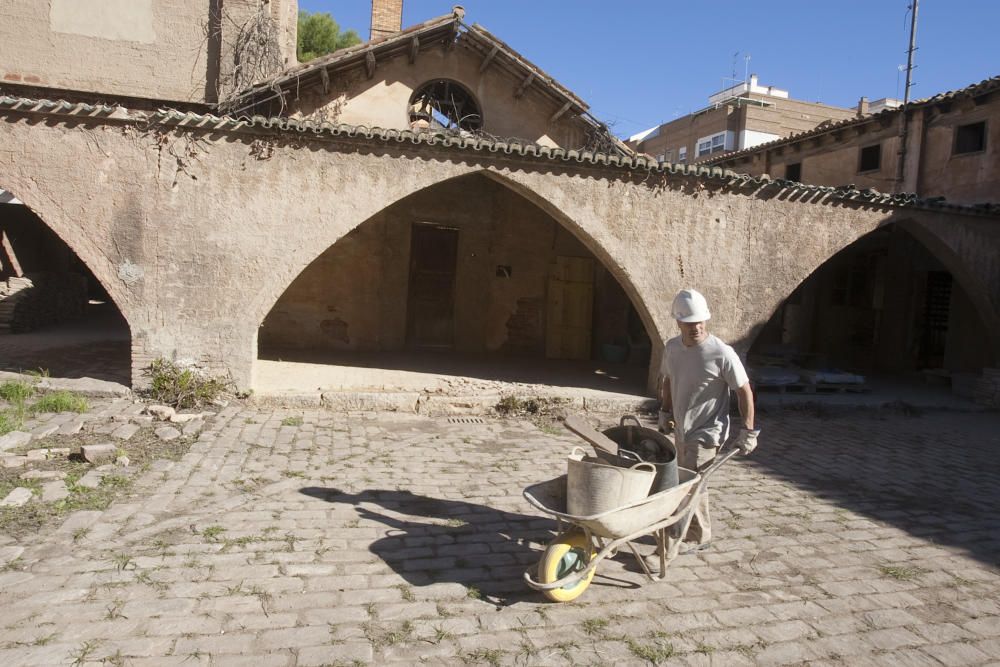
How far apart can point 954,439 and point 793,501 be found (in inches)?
185

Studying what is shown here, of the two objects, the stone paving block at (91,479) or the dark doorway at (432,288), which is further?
the dark doorway at (432,288)

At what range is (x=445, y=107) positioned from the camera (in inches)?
552

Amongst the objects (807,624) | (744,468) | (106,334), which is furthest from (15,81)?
(807,624)

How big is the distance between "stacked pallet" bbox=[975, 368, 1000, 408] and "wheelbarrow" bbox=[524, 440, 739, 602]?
10157mm

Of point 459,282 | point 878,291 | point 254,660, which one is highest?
point 878,291

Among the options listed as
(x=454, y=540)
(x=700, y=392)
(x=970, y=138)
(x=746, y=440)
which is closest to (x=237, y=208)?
(x=454, y=540)

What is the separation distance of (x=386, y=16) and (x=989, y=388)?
13.9m

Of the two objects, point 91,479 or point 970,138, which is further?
point 970,138

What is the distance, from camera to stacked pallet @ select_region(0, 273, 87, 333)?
40.8ft

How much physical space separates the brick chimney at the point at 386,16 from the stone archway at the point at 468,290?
4.13 metres

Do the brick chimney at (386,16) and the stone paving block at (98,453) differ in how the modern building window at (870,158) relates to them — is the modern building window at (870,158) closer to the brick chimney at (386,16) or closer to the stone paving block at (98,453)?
the brick chimney at (386,16)

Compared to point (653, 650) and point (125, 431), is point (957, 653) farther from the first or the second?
point (125, 431)

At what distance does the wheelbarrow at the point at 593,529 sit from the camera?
3.78 meters

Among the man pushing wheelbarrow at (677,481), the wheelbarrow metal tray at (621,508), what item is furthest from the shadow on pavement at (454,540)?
the wheelbarrow metal tray at (621,508)
